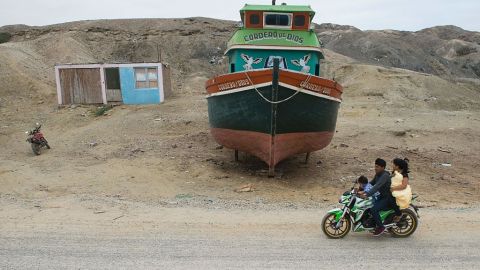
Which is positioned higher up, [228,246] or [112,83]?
[112,83]

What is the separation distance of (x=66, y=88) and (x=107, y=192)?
46.7 feet

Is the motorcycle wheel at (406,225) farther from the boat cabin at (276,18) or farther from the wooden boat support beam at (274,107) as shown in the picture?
the boat cabin at (276,18)

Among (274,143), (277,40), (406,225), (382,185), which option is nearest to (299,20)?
(277,40)

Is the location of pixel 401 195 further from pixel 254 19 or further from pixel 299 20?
pixel 254 19

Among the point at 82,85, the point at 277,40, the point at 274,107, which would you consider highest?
the point at 277,40

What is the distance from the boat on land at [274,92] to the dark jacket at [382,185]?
11.7ft

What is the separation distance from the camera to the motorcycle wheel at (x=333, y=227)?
233 inches

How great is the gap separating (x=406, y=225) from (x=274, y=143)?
151 inches

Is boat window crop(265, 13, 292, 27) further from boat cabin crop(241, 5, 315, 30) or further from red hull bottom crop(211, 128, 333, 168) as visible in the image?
red hull bottom crop(211, 128, 333, 168)

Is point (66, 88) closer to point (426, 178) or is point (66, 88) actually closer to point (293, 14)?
point (293, 14)

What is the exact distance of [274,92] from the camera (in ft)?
29.1

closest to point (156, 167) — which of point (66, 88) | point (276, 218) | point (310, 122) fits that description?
point (310, 122)

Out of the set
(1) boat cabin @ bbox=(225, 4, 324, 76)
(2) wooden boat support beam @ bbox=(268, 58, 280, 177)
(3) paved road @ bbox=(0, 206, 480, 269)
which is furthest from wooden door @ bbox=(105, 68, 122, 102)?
(3) paved road @ bbox=(0, 206, 480, 269)

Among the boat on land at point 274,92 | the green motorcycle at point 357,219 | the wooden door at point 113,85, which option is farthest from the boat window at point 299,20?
the wooden door at point 113,85
